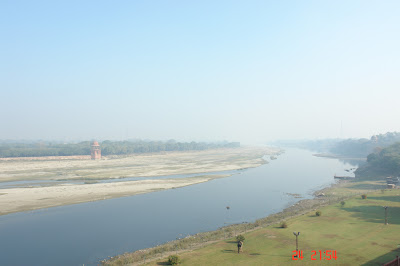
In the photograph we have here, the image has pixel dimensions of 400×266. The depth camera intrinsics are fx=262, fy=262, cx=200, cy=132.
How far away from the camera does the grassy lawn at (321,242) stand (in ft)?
71.8

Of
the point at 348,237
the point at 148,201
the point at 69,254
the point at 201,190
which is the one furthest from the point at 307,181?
the point at 69,254

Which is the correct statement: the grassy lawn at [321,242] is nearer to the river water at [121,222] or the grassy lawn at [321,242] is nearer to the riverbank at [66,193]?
the river water at [121,222]

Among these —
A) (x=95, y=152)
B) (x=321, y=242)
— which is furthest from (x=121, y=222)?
(x=95, y=152)

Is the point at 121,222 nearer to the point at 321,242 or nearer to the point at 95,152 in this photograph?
the point at 321,242

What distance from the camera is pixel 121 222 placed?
4100cm

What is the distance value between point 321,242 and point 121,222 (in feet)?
94.6

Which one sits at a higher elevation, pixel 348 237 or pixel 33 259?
pixel 348 237

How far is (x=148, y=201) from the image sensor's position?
179 ft

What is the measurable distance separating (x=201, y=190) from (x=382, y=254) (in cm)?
4727

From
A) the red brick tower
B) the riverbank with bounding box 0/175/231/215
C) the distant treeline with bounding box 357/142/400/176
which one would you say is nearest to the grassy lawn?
the riverbank with bounding box 0/175/231/215

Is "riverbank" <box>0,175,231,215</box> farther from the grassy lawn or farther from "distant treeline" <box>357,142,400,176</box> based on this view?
"distant treeline" <box>357,142,400,176</box>

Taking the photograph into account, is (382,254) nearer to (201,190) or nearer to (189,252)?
(189,252)

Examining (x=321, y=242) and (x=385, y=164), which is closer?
(x=321, y=242)

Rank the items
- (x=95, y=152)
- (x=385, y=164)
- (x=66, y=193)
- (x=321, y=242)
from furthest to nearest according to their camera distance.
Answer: (x=95, y=152) < (x=385, y=164) < (x=66, y=193) < (x=321, y=242)
